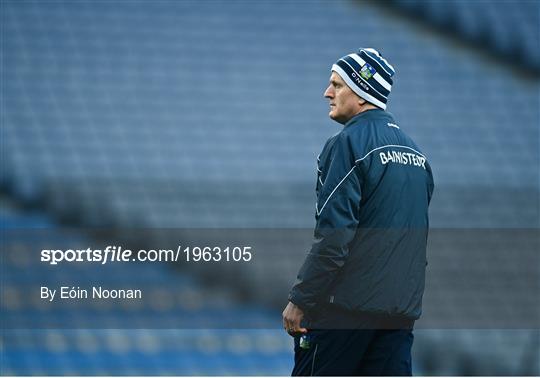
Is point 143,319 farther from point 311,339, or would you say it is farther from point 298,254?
point 311,339

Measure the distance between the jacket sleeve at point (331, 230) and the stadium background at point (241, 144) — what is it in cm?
264

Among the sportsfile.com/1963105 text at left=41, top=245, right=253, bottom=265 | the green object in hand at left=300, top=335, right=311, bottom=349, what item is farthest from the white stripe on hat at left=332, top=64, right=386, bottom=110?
the sportsfile.com/1963105 text at left=41, top=245, right=253, bottom=265

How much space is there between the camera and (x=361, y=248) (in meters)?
2.19

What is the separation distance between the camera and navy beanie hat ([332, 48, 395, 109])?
2281 millimetres

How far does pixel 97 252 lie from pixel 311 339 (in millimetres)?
3582

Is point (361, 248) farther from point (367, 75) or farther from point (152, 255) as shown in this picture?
point (152, 255)

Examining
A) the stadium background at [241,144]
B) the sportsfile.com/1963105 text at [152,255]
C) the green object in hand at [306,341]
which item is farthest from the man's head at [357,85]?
the sportsfile.com/1963105 text at [152,255]

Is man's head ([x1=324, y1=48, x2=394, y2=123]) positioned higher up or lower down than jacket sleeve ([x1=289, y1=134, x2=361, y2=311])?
higher up

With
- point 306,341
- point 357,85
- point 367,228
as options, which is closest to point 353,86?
point 357,85

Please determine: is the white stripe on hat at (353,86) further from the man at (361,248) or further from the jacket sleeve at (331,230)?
the jacket sleeve at (331,230)

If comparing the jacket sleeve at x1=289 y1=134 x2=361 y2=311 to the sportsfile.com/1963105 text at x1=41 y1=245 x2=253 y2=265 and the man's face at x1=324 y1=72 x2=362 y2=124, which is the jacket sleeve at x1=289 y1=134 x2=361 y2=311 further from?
the sportsfile.com/1963105 text at x1=41 y1=245 x2=253 y2=265

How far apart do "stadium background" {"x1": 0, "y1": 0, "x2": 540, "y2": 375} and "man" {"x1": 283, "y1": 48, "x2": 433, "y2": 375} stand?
253 cm

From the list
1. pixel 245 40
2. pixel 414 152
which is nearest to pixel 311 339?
pixel 414 152

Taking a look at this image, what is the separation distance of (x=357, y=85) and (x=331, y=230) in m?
0.39
